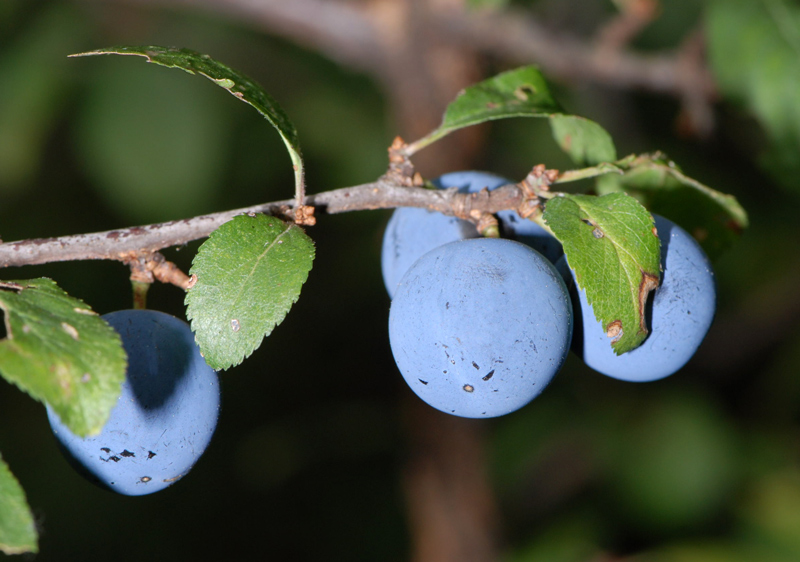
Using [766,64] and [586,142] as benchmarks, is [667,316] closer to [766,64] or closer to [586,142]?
[586,142]

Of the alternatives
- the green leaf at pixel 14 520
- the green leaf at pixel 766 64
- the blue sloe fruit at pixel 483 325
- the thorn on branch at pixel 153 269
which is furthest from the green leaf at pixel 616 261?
the green leaf at pixel 766 64

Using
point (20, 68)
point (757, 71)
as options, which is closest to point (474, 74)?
point (757, 71)

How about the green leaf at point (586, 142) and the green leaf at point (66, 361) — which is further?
the green leaf at point (586, 142)

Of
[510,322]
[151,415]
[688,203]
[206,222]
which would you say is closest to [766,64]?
[688,203]

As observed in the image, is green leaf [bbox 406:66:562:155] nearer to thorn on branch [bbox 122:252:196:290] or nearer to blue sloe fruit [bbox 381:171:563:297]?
blue sloe fruit [bbox 381:171:563:297]

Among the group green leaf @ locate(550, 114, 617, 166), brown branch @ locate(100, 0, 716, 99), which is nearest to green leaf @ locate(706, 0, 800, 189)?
brown branch @ locate(100, 0, 716, 99)

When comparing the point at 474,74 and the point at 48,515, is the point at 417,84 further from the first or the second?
the point at 48,515

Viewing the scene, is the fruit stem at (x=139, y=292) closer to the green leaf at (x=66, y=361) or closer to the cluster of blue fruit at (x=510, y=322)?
the green leaf at (x=66, y=361)
